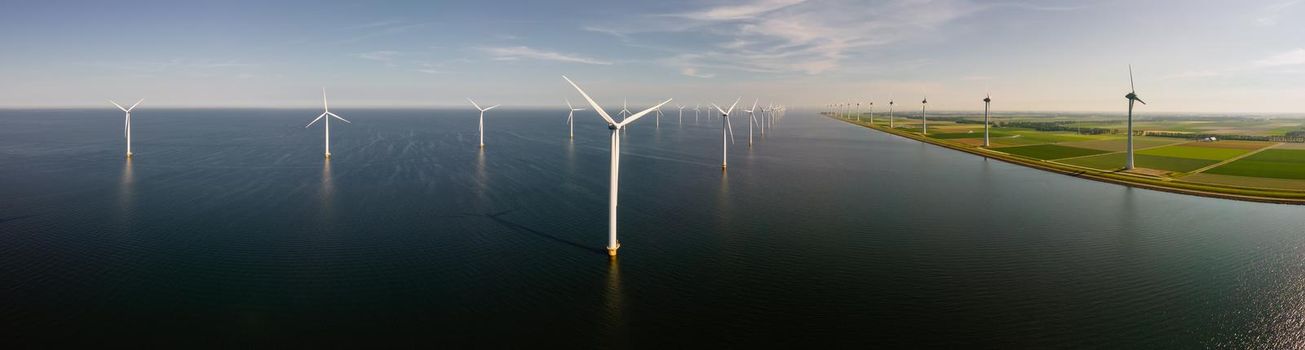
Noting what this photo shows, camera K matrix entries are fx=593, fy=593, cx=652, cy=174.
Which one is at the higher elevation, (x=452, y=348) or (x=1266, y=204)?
(x=1266, y=204)

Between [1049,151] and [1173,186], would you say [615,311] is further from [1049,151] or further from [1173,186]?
[1049,151]

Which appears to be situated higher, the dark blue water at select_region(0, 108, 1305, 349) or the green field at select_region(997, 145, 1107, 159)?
the green field at select_region(997, 145, 1107, 159)

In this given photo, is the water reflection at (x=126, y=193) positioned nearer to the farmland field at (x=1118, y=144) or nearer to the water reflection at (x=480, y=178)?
the water reflection at (x=480, y=178)

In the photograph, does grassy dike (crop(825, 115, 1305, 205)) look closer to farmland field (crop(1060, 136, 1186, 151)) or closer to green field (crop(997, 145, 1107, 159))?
green field (crop(997, 145, 1107, 159))

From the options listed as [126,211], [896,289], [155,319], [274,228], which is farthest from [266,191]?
[896,289]

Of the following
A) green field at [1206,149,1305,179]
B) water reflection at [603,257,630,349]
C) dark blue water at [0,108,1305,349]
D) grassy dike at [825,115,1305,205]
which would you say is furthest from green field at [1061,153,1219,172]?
water reflection at [603,257,630,349]

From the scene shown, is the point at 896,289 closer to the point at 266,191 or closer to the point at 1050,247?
the point at 1050,247
